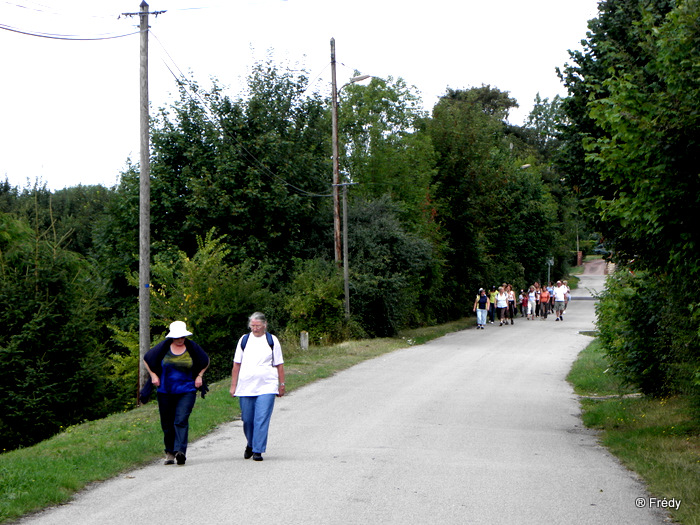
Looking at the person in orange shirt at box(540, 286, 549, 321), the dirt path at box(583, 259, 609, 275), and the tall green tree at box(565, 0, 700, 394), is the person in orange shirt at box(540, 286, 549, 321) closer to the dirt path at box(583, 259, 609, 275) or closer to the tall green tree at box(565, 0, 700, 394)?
the tall green tree at box(565, 0, 700, 394)

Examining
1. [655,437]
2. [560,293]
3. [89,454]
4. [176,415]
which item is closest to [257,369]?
[176,415]

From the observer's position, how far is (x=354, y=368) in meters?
20.0

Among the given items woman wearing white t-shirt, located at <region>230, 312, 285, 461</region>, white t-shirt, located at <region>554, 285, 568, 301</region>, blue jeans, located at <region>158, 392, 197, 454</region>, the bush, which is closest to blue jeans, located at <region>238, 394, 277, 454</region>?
woman wearing white t-shirt, located at <region>230, 312, 285, 461</region>

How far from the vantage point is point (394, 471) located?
8344mm

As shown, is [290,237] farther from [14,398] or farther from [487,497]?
[487,497]

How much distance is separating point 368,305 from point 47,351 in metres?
13.8

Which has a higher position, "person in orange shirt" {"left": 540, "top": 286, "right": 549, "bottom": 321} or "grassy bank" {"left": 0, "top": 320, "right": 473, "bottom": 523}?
"person in orange shirt" {"left": 540, "top": 286, "right": 549, "bottom": 321}

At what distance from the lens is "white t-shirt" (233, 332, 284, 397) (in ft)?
29.4

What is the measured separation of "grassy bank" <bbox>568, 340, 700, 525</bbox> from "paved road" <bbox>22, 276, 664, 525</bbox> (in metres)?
0.25

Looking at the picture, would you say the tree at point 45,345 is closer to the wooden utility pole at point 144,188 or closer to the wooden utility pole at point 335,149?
the wooden utility pole at point 144,188

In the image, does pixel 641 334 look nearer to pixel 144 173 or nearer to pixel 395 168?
pixel 144 173

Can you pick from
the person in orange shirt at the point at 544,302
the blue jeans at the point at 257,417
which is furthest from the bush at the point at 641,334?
the person in orange shirt at the point at 544,302

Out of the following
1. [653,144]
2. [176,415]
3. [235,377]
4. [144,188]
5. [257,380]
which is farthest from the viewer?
[144,188]

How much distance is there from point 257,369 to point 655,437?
563 cm
